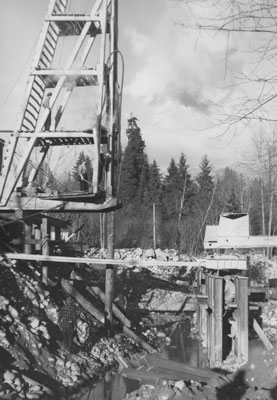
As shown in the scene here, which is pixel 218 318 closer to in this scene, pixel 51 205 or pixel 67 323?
pixel 67 323

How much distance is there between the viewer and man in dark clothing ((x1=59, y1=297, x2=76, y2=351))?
11000 millimetres

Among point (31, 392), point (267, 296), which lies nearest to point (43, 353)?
point (31, 392)

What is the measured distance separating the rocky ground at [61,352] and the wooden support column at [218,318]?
3.60 ft

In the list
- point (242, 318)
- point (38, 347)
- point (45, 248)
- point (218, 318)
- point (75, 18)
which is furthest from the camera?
point (45, 248)

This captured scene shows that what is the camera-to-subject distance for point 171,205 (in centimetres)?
4931

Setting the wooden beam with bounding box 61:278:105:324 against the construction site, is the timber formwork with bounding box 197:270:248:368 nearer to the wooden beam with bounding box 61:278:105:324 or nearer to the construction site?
the construction site

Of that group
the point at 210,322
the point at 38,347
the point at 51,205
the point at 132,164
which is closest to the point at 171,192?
the point at 132,164

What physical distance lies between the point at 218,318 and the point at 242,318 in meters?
0.69

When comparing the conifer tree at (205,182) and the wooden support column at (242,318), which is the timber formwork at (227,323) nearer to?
the wooden support column at (242,318)

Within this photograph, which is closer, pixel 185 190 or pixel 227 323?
pixel 227 323

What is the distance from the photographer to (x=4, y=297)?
11.0m

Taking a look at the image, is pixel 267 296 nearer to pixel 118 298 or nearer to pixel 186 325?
pixel 186 325

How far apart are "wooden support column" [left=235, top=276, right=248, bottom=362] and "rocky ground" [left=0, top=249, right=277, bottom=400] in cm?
55

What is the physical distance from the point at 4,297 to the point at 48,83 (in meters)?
5.81
